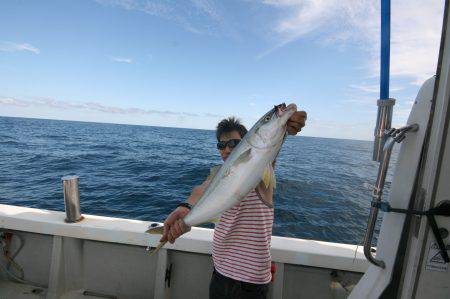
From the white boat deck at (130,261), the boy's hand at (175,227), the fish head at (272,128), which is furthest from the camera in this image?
the white boat deck at (130,261)

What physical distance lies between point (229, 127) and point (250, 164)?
0.90 m

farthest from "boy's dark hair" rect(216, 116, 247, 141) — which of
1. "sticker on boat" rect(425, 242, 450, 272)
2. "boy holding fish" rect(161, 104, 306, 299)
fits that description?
"sticker on boat" rect(425, 242, 450, 272)

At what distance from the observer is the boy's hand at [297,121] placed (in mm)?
1901

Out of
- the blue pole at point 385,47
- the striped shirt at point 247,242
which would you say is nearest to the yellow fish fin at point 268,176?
the striped shirt at point 247,242

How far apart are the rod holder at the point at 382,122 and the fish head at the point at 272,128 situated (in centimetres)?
63

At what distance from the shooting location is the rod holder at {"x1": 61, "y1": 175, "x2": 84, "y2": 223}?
365 cm

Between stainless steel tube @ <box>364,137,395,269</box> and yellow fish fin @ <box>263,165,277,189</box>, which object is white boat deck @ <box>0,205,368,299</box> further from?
yellow fish fin @ <box>263,165,277,189</box>

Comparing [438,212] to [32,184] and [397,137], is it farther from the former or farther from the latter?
[32,184]

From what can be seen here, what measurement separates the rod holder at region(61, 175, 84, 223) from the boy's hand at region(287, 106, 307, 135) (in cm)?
309

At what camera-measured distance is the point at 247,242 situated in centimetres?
240

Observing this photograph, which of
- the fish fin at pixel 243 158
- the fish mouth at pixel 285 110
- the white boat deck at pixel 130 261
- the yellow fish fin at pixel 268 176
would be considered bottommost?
the white boat deck at pixel 130 261

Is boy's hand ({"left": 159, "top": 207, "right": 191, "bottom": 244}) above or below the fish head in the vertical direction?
below

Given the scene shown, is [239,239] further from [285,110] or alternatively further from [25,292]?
[25,292]

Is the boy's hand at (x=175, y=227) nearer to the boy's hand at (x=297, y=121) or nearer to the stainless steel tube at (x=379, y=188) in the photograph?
the boy's hand at (x=297, y=121)
